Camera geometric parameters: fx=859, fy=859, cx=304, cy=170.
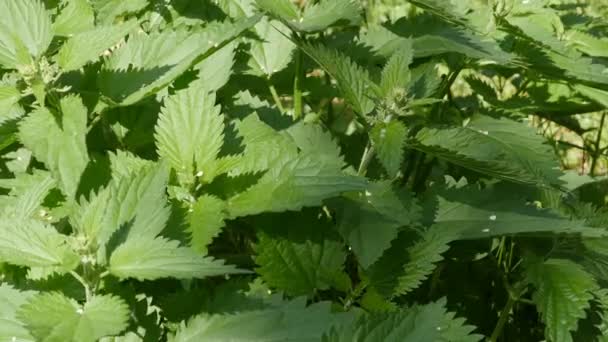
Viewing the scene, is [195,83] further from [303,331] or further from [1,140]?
[303,331]

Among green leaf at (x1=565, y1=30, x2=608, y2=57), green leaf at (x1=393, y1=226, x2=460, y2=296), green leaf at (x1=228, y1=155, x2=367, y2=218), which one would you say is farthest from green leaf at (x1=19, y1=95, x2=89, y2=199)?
green leaf at (x1=565, y1=30, x2=608, y2=57)

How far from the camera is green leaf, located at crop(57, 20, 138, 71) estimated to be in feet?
6.40

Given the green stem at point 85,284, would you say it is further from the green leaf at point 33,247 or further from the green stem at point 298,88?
the green stem at point 298,88

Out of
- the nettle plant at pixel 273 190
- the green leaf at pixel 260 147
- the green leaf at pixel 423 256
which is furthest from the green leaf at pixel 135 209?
the green leaf at pixel 423 256

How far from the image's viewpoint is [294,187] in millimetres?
1769

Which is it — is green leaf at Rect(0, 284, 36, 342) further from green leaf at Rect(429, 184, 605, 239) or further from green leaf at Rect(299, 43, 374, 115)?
green leaf at Rect(429, 184, 605, 239)

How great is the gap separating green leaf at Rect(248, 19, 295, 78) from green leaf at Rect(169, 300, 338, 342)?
1007 mm

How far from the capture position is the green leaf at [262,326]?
160cm

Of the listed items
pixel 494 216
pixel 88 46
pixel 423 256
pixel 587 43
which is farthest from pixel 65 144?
pixel 587 43

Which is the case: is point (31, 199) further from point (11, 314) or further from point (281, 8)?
point (281, 8)

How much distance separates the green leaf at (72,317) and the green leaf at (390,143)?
1.99 feet

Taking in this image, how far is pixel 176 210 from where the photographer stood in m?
1.78

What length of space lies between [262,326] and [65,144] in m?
0.61

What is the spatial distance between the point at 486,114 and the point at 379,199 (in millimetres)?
612
